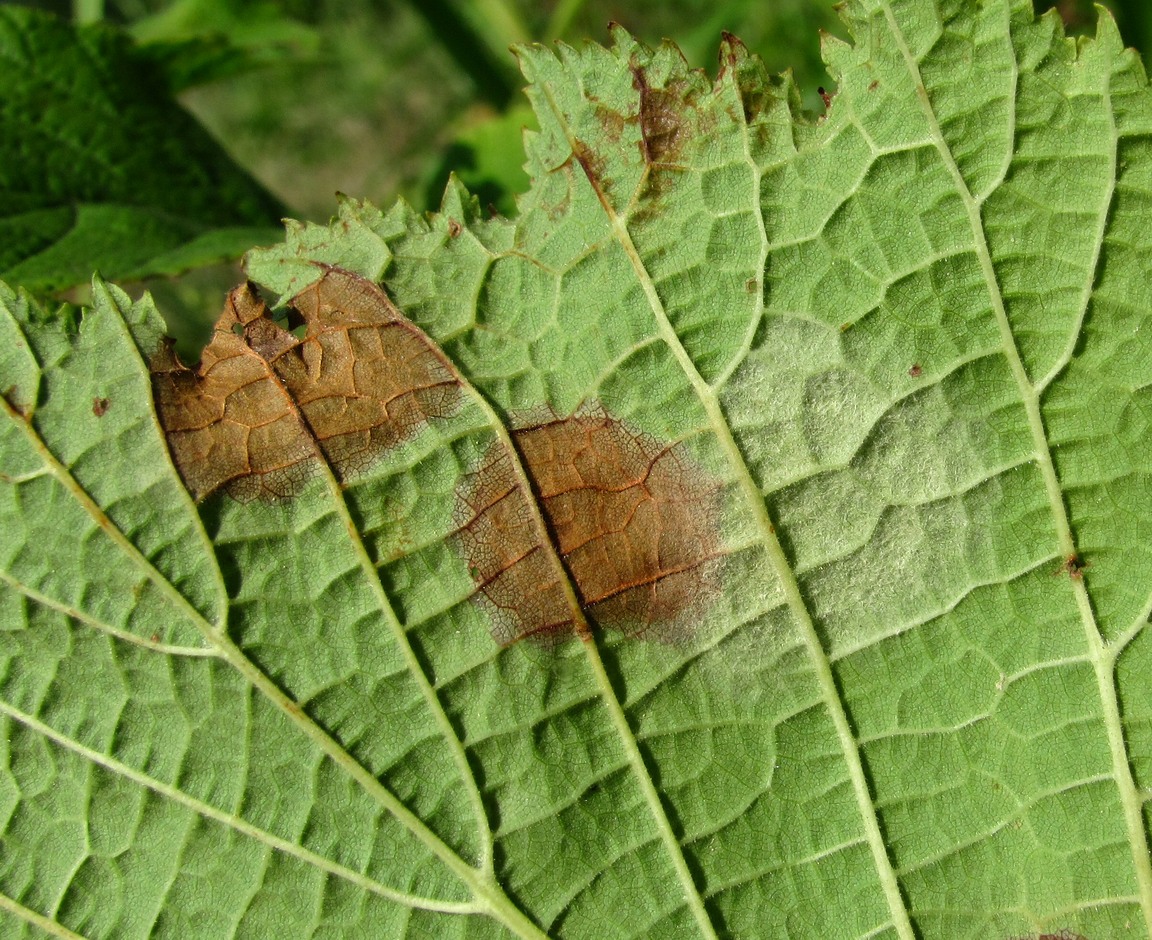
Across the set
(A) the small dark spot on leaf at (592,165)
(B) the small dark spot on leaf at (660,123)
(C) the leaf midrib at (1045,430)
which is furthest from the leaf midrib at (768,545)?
(C) the leaf midrib at (1045,430)

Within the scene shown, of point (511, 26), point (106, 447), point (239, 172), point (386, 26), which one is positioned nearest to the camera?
point (106, 447)

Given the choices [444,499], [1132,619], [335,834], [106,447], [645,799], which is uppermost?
[106,447]

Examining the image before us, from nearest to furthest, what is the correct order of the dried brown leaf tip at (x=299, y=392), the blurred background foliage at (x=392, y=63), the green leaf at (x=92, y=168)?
the dried brown leaf tip at (x=299, y=392) → the green leaf at (x=92, y=168) → the blurred background foliage at (x=392, y=63)

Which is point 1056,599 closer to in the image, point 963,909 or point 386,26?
point 963,909

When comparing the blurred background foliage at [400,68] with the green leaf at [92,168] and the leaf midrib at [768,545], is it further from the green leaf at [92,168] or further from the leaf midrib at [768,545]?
the leaf midrib at [768,545]

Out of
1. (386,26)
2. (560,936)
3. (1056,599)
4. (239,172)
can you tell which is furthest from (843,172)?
(386,26)

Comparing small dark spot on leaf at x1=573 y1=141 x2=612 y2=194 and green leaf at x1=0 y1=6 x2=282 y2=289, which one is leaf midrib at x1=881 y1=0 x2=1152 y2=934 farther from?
green leaf at x1=0 y1=6 x2=282 y2=289

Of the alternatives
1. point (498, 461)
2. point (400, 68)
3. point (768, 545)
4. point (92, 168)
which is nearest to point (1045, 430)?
point (768, 545)
